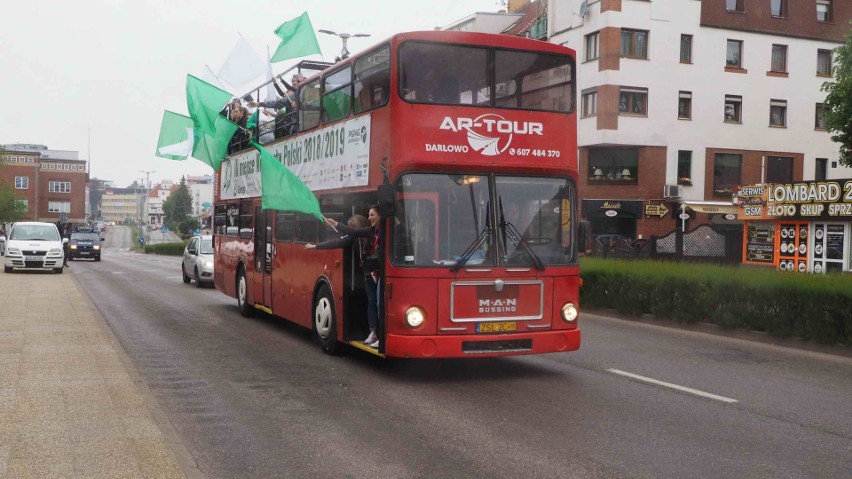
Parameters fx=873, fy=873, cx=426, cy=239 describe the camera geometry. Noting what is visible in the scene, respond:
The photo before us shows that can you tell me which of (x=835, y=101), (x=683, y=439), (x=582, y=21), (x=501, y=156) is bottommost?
(x=683, y=439)

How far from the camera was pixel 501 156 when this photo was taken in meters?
9.44

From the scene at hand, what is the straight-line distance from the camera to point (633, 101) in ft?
146

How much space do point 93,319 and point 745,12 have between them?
139 feet

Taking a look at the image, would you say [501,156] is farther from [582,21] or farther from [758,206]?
[582,21]

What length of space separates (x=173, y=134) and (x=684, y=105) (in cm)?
3571

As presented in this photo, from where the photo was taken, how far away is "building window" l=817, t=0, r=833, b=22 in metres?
49.3

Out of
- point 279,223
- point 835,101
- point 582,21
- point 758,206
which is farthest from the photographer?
point 582,21

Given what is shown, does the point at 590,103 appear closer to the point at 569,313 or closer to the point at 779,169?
the point at 779,169

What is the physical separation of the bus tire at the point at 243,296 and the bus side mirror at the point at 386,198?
7626 mm

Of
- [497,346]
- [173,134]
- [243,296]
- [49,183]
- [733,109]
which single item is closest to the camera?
[497,346]

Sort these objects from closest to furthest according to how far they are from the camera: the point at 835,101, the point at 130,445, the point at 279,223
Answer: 1. the point at 130,445
2. the point at 279,223
3. the point at 835,101

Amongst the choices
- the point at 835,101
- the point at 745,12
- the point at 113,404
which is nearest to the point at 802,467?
the point at 113,404

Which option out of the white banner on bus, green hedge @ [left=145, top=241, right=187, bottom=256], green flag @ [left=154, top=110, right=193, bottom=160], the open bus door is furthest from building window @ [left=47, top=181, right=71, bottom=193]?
the white banner on bus

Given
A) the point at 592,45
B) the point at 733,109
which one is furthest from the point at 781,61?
the point at 592,45
